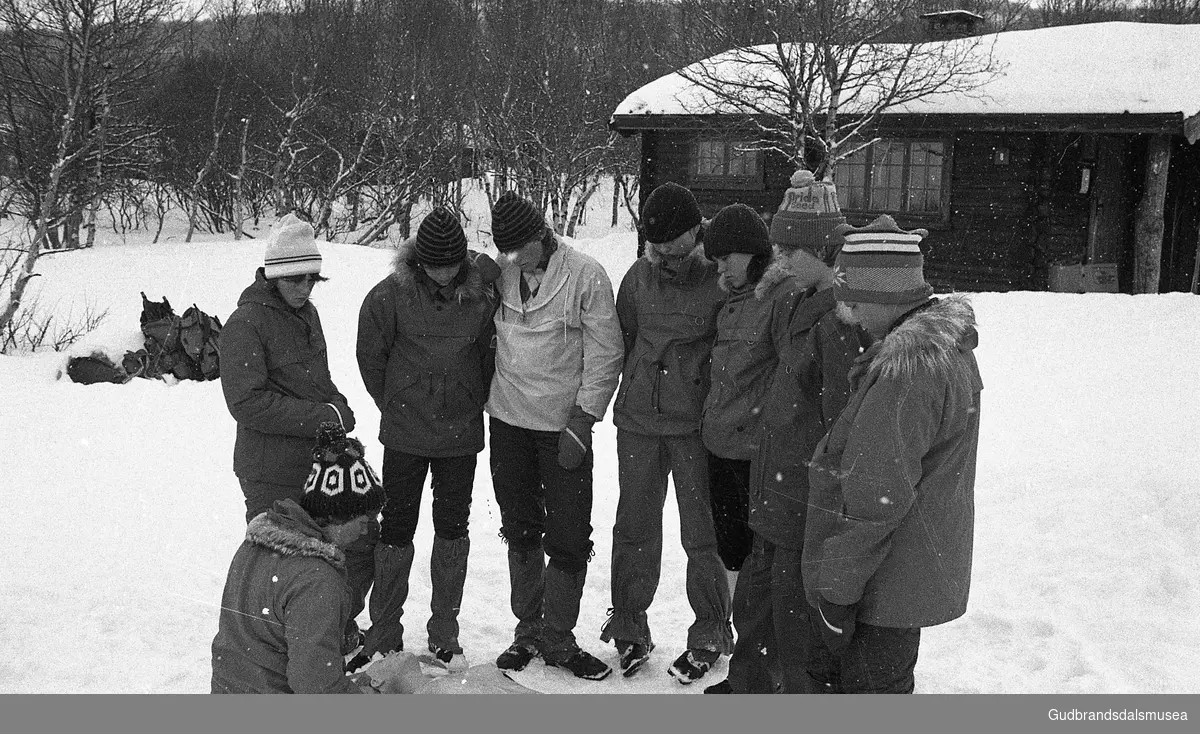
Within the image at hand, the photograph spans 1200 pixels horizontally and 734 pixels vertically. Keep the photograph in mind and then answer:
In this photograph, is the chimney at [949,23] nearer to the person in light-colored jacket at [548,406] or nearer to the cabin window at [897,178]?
the cabin window at [897,178]

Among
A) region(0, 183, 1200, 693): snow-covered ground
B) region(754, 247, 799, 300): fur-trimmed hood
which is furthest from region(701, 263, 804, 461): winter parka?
region(0, 183, 1200, 693): snow-covered ground

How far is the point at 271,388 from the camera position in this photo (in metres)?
3.52

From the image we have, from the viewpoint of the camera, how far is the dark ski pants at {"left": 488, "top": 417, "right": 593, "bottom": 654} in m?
3.84

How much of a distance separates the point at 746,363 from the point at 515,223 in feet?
3.24

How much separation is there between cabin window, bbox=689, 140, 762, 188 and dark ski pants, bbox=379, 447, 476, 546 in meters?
13.3

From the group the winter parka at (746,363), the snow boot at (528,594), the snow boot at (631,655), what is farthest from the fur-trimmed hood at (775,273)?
the snow boot at (631,655)

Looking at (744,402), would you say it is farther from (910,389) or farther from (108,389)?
(108,389)

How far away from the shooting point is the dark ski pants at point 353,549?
11.5 feet

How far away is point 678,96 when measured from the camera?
1650 cm

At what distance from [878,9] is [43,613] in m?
16.0

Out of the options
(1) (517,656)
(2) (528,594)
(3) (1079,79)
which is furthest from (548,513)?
(3) (1079,79)

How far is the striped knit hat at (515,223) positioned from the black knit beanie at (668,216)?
409mm

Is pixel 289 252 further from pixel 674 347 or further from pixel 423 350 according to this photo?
pixel 674 347

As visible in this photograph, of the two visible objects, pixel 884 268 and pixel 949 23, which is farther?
pixel 949 23
